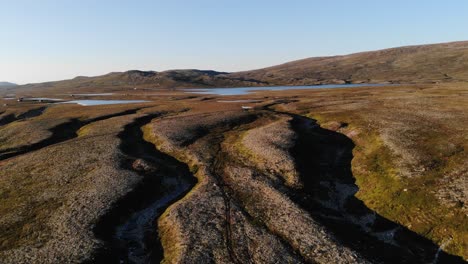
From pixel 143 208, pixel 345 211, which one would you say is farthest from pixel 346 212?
pixel 143 208

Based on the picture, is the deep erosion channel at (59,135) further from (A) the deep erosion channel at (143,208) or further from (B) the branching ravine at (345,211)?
(B) the branching ravine at (345,211)

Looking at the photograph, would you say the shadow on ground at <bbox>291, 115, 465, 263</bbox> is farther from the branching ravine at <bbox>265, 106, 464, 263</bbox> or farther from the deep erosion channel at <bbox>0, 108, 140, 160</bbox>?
the deep erosion channel at <bbox>0, 108, 140, 160</bbox>

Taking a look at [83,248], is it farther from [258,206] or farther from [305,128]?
[305,128]

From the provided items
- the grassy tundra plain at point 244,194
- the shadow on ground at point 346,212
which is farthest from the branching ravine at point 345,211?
the grassy tundra plain at point 244,194

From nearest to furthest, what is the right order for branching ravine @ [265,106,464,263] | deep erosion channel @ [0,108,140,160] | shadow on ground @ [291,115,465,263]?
shadow on ground @ [291,115,465,263], branching ravine @ [265,106,464,263], deep erosion channel @ [0,108,140,160]

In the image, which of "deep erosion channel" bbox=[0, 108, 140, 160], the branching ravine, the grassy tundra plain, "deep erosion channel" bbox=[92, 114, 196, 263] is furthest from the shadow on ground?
"deep erosion channel" bbox=[0, 108, 140, 160]
